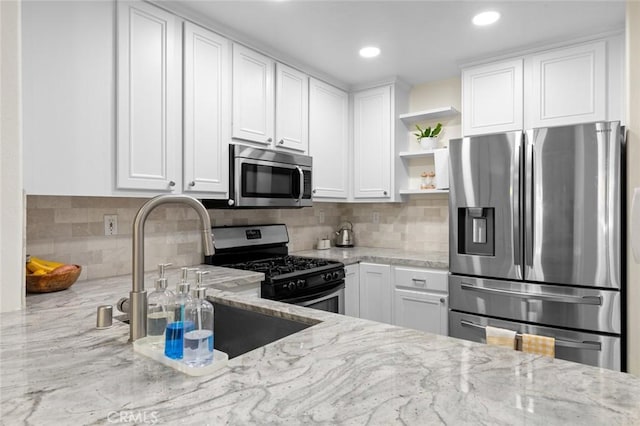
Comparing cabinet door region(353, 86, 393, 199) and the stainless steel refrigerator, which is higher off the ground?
cabinet door region(353, 86, 393, 199)

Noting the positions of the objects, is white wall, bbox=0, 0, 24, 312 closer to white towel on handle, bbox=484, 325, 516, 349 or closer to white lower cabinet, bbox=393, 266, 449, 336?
white towel on handle, bbox=484, 325, 516, 349

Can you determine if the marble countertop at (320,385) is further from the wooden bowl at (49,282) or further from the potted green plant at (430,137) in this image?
the potted green plant at (430,137)

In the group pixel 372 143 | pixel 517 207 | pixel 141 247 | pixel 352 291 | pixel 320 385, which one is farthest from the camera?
pixel 372 143

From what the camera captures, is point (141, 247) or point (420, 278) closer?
point (141, 247)

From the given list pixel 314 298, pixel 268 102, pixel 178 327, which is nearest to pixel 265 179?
pixel 268 102

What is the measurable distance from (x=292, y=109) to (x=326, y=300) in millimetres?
1487

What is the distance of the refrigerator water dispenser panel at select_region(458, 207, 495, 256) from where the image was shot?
2.52 meters

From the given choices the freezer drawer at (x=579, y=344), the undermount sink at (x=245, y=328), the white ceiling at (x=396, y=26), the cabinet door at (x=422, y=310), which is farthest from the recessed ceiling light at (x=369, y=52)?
the undermount sink at (x=245, y=328)

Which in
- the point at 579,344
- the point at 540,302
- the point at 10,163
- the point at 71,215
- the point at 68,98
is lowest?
the point at 579,344

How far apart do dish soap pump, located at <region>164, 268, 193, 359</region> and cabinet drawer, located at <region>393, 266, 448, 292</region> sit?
2199 millimetres

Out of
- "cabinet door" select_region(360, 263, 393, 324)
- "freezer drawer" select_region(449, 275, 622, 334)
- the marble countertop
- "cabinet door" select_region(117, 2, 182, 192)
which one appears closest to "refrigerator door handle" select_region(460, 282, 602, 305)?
"freezer drawer" select_region(449, 275, 622, 334)

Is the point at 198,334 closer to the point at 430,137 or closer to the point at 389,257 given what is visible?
the point at 389,257

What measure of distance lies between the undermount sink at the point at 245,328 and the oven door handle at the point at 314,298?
852 mm

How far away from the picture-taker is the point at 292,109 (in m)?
2.96
